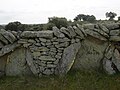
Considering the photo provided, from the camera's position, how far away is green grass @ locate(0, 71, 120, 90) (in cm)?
932

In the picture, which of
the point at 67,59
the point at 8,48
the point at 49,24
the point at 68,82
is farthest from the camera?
the point at 49,24

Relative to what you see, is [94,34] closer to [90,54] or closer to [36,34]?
[90,54]

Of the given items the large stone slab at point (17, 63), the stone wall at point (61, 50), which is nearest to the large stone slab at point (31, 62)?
the stone wall at point (61, 50)

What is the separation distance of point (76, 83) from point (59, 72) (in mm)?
1231

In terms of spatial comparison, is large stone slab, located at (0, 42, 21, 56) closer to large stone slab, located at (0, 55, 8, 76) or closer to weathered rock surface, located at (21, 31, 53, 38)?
large stone slab, located at (0, 55, 8, 76)

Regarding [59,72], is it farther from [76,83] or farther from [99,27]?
[99,27]

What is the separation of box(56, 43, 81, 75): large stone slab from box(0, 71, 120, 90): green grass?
0.28 metres

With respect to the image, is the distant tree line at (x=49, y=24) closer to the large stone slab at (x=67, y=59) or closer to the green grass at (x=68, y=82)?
the large stone slab at (x=67, y=59)

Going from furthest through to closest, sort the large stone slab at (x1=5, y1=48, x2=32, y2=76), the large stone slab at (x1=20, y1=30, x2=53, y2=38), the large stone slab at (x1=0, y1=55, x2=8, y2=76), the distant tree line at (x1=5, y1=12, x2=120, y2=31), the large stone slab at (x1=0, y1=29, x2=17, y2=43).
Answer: the distant tree line at (x1=5, y1=12, x2=120, y2=31), the large stone slab at (x1=0, y1=55, x2=8, y2=76), the large stone slab at (x1=5, y1=48, x2=32, y2=76), the large stone slab at (x1=0, y1=29, x2=17, y2=43), the large stone slab at (x1=20, y1=30, x2=53, y2=38)

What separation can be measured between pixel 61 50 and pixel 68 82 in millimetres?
1545

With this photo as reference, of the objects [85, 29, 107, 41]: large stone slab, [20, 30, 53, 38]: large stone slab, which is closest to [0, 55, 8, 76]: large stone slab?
[20, 30, 53, 38]: large stone slab

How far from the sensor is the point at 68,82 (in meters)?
9.80

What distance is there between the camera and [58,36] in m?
10.7

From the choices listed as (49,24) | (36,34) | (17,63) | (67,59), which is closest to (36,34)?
(36,34)
